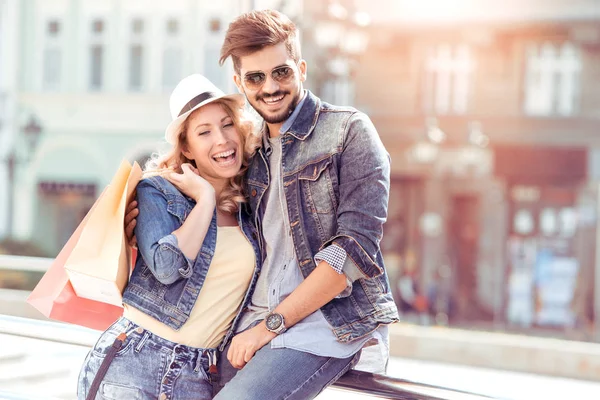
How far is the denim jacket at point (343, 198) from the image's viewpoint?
6.30 feet

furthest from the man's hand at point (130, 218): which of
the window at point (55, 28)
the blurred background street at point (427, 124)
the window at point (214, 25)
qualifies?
the window at point (55, 28)

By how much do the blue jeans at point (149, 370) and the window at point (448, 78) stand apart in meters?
14.8

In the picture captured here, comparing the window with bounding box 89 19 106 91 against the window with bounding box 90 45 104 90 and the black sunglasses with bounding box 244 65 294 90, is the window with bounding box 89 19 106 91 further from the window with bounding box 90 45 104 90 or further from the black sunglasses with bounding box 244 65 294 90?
the black sunglasses with bounding box 244 65 294 90

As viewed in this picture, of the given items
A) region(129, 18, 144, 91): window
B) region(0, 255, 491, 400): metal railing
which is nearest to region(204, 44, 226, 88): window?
region(129, 18, 144, 91): window

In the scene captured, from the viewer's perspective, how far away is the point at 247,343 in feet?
6.42

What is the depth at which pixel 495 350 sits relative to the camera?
791 cm

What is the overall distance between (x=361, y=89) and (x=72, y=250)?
1534 cm

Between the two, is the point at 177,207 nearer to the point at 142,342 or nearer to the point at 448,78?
the point at 142,342

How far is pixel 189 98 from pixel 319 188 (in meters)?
0.46

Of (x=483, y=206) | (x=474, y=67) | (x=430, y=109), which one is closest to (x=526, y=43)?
(x=474, y=67)

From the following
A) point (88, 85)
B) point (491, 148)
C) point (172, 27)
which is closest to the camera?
point (491, 148)

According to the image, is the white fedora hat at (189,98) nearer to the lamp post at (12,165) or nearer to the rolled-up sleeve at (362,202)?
the rolled-up sleeve at (362,202)

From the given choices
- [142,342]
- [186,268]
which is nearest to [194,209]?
[186,268]

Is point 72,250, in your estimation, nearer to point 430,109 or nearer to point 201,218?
point 201,218
